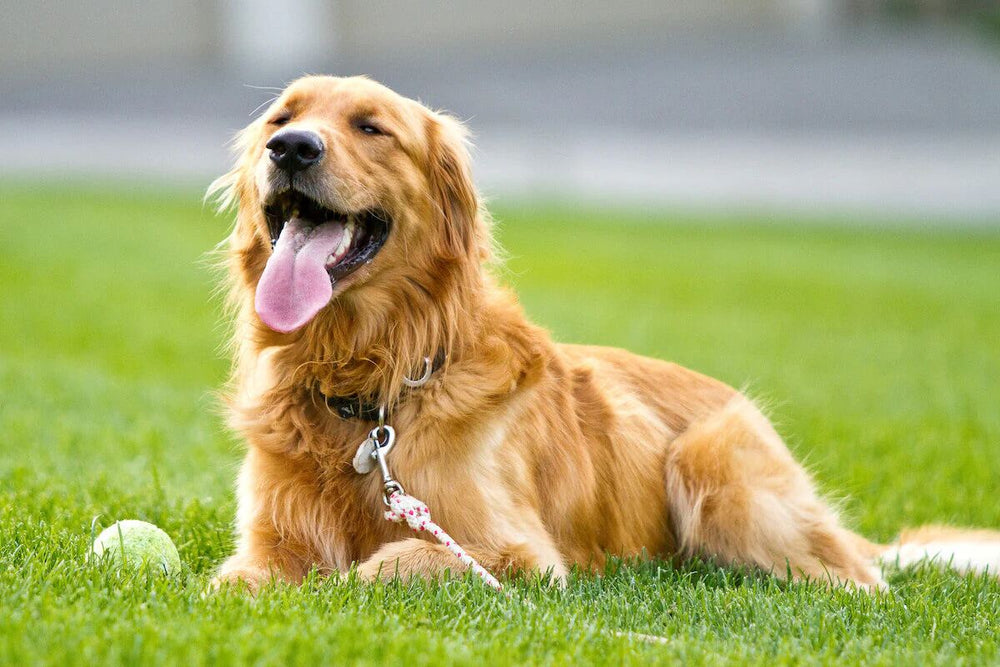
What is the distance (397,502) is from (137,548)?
2.78ft

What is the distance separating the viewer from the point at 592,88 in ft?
81.0

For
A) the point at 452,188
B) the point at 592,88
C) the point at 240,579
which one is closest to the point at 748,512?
the point at 452,188

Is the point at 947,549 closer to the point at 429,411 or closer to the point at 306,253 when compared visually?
the point at 429,411

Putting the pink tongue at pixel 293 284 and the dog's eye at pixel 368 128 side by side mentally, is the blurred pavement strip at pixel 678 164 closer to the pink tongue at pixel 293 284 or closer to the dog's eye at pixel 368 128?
the dog's eye at pixel 368 128

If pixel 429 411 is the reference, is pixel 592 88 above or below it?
below

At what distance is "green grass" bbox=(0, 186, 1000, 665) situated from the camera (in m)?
3.34

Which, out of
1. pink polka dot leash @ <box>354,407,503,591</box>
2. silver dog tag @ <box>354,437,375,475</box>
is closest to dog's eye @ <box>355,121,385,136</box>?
pink polka dot leash @ <box>354,407,503,591</box>

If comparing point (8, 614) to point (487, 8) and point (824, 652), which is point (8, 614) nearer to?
point (824, 652)

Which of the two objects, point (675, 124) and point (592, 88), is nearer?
point (675, 124)

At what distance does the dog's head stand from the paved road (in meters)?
14.2

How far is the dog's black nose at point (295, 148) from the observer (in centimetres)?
404

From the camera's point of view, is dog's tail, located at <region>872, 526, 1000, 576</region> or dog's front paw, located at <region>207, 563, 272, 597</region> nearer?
dog's front paw, located at <region>207, 563, 272, 597</region>

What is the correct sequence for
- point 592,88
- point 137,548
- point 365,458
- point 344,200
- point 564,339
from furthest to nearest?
point 592,88, point 564,339, point 344,200, point 365,458, point 137,548

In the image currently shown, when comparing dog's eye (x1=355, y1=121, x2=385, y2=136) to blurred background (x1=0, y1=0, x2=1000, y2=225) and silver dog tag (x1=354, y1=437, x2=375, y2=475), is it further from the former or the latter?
blurred background (x1=0, y1=0, x2=1000, y2=225)
